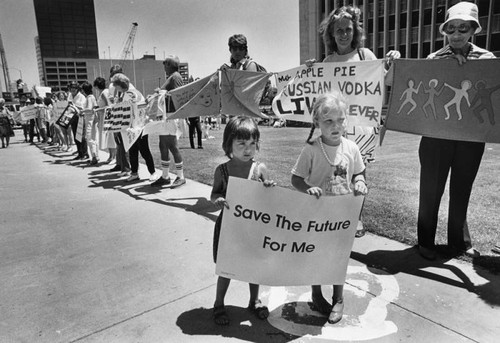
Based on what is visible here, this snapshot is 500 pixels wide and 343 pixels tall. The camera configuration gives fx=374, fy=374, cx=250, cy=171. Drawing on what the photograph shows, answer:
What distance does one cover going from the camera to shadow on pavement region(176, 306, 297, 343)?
8.04 ft

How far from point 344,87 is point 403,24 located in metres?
51.5

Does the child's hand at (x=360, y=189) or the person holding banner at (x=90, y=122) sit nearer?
the child's hand at (x=360, y=189)

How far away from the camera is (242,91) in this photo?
5.57 m

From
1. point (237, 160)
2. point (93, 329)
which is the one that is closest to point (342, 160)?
point (237, 160)

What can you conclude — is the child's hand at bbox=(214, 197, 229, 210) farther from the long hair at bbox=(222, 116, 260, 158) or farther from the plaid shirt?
the plaid shirt

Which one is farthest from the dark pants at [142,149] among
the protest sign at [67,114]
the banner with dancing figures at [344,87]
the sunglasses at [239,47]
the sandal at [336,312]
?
the sandal at [336,312]

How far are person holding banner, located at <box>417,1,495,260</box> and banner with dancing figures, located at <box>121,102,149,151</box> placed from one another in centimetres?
507

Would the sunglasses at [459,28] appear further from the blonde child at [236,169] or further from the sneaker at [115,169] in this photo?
the sneaker at [115,169]

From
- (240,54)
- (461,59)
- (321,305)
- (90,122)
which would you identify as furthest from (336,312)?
(90,122)

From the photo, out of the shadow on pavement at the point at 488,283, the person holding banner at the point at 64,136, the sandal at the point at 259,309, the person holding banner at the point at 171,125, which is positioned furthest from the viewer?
the person holding banner at the point at 64,136

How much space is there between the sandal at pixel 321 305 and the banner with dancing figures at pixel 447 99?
5.81 ft

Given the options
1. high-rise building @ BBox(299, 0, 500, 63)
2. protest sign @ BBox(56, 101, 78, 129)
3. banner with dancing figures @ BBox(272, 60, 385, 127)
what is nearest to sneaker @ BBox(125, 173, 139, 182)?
banner with dancing figures @ BBox(272, 60, 385, 127)

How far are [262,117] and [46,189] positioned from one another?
4587mm

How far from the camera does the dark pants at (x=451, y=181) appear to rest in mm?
3383
